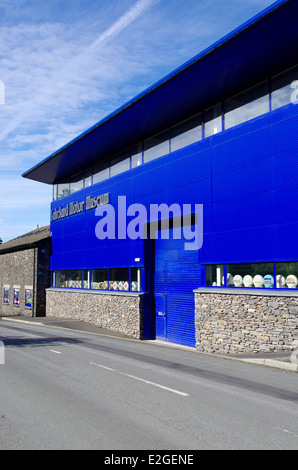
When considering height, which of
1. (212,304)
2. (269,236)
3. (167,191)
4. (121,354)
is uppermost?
(167,191)

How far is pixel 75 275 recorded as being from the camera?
107ft

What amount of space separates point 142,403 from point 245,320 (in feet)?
29.1

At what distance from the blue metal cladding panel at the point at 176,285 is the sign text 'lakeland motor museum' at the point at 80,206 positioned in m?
6.06

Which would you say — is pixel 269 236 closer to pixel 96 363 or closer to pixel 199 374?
pixel 199 374

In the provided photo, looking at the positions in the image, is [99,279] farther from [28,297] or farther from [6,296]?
[6,296]

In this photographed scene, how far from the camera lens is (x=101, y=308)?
27.9m

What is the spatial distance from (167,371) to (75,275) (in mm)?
20862

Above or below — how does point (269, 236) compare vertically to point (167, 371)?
above

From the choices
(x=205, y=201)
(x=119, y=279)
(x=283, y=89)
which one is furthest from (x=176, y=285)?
(x=283, y=89)

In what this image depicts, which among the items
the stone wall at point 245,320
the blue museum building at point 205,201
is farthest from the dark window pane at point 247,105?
the stone wall at point 245,320

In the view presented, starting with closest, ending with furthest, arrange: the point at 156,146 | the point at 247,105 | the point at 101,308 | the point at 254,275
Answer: the point at 254,275, the point at 247,105, the point at 156,146, the point at 101,308

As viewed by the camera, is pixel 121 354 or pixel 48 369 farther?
pixel 121 354

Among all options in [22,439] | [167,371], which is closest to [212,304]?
[167,371]

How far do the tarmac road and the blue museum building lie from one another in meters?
3.82
